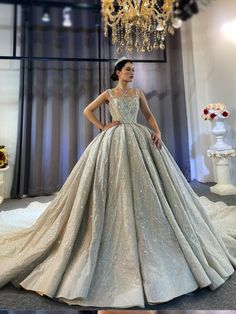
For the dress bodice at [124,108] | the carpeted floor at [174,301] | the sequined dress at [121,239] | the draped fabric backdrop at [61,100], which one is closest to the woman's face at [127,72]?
the dress bodice at [124,108]

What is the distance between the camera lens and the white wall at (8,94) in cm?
352

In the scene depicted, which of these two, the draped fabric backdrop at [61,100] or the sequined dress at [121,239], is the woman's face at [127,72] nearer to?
the sequined dress at [121,239]

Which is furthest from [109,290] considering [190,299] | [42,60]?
[42,60]

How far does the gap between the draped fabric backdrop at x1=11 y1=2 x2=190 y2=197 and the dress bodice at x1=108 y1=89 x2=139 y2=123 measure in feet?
7.00

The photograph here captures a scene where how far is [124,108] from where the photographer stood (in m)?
1.48

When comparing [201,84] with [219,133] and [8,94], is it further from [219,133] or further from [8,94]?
[8,94]

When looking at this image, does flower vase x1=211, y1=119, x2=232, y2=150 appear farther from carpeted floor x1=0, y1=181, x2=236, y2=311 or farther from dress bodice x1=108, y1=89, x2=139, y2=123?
carpeted floor x1=0, y1=181, x2=236, y2=311

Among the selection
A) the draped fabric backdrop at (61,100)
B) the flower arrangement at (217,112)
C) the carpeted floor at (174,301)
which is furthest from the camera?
the draped fabric backdrop at (61,100)

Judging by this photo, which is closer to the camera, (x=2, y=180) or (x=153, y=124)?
(x=153, y=124)

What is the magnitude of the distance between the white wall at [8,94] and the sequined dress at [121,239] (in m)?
2.45

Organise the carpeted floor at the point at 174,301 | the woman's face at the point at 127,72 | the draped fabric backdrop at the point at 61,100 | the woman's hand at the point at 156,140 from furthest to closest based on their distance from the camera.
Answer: the draped fabric backdrop at the point at 61,100
the woman's face at the point at 127,72
the woman's hand at the point at 156,140
the carpeted floor at the point at 174,301

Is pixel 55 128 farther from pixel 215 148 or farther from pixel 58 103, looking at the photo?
pixel 215 148

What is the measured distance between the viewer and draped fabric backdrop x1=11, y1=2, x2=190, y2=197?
3455 millimetres

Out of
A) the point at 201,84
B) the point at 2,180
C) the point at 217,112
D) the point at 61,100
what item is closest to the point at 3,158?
the point at 2,180
